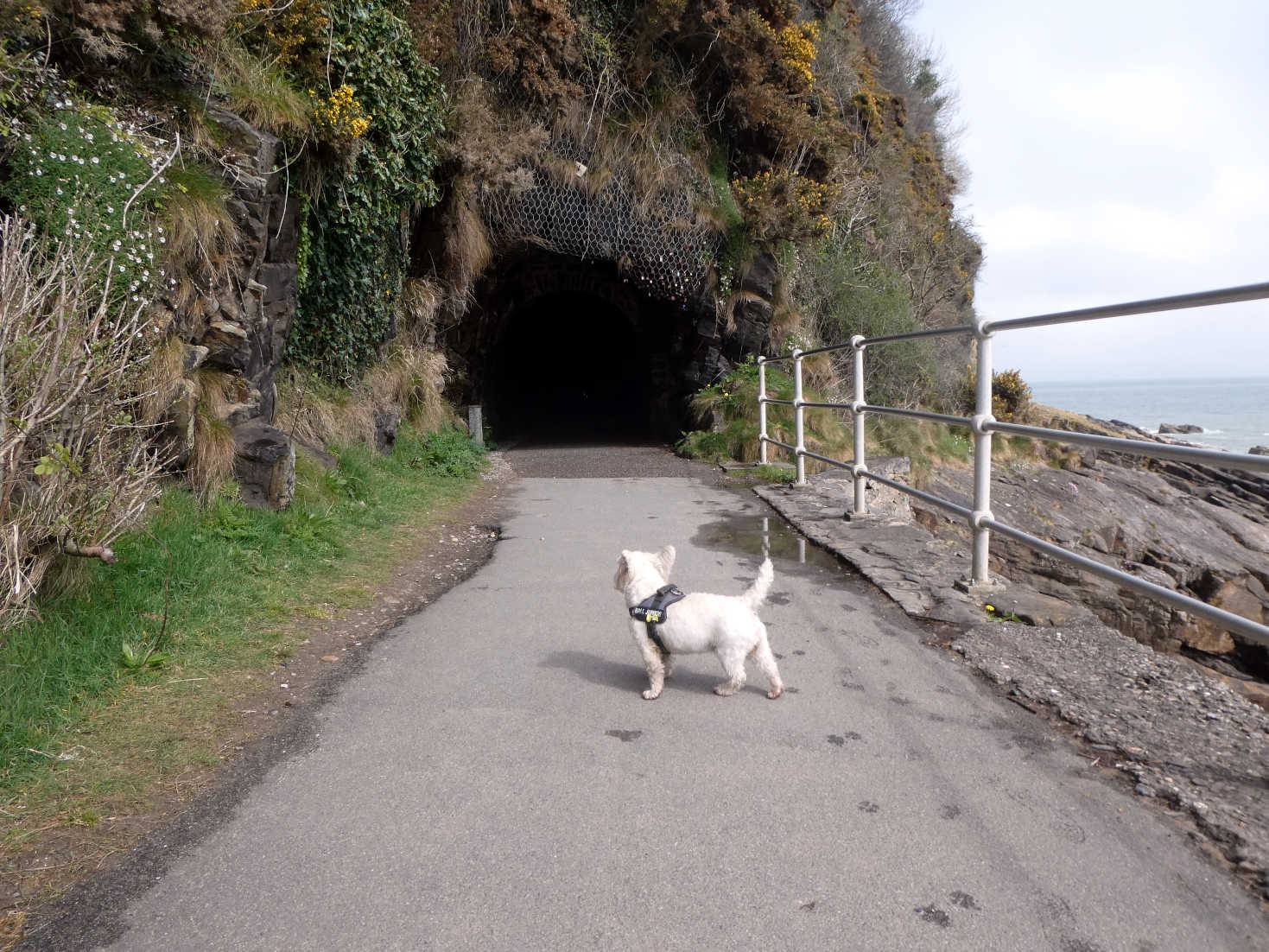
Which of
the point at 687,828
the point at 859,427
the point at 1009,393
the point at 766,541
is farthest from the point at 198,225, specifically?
the point at 1009,393

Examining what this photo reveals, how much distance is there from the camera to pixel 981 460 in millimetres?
4691

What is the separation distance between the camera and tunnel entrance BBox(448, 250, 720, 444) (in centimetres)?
1380

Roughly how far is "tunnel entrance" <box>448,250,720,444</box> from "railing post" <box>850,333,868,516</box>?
6431 mm

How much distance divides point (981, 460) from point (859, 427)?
6.72 feet

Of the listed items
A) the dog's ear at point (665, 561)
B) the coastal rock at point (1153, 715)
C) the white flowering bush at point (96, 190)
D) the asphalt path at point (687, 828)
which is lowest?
the asphalt path at point (687, 828)

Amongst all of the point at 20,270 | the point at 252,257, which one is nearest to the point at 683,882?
the point at 20,270

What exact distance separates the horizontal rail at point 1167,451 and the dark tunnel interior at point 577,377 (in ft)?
35.4

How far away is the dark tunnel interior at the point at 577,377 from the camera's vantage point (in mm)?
16016

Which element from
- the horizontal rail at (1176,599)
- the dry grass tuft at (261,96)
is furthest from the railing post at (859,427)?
the dry grass tuft at (261,96)

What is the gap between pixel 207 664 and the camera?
3.84 m

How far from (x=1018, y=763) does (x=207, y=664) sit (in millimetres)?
3385

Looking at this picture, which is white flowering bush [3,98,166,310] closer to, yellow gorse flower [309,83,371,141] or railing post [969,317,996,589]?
yellow gorse flower [309,83,371,141]

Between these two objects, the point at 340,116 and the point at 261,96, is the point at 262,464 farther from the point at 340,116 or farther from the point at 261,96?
the point at 340,116

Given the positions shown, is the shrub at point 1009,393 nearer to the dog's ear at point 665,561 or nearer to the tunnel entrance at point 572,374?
the tunnel entrance at point 572,374
